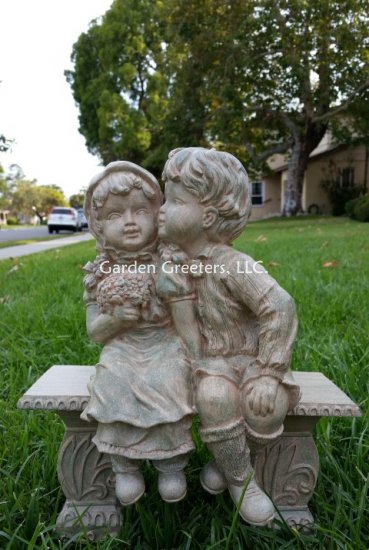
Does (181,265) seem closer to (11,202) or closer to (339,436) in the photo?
(339,436)

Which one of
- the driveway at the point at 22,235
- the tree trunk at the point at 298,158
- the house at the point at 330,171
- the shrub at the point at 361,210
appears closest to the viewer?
the shrub at the point at 361,210

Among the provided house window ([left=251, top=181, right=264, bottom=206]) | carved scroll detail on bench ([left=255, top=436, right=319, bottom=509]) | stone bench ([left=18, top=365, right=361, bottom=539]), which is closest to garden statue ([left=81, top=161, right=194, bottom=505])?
stone bench ([left=18, top=365, right=361, bottom=539])

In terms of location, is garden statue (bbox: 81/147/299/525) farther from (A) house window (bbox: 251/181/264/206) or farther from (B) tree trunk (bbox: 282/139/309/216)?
(A) house window (bbox: 251/181/264/206)

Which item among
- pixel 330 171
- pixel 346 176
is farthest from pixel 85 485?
pixel 346 176

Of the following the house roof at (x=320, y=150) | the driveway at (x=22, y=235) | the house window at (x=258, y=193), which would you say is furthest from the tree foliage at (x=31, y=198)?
the house roof at (x=320, y=150)

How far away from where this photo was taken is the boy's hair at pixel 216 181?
1.37 m

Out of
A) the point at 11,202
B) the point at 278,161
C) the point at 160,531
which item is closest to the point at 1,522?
the point at 160,531

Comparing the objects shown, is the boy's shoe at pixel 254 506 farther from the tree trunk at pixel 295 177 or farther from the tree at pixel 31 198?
the tree at pixel 31 198

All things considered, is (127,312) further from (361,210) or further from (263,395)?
(361,210)

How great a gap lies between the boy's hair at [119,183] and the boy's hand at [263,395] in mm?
657

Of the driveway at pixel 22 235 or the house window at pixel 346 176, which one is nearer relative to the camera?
the driveway at pixel 22 235

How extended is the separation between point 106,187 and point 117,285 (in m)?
0.31

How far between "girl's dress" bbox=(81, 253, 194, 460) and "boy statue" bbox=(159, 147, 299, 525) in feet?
0.19

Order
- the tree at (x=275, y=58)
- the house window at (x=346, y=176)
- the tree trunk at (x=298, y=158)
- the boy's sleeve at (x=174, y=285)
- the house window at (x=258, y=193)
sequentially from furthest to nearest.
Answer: the house window at (x=258, y=193) → the house window at (x=346, y=176) → the tree trunk at (x=298, y=158) → the tree at (x=275, y=58) → the boy's sleeve at (x=174, y=285)
